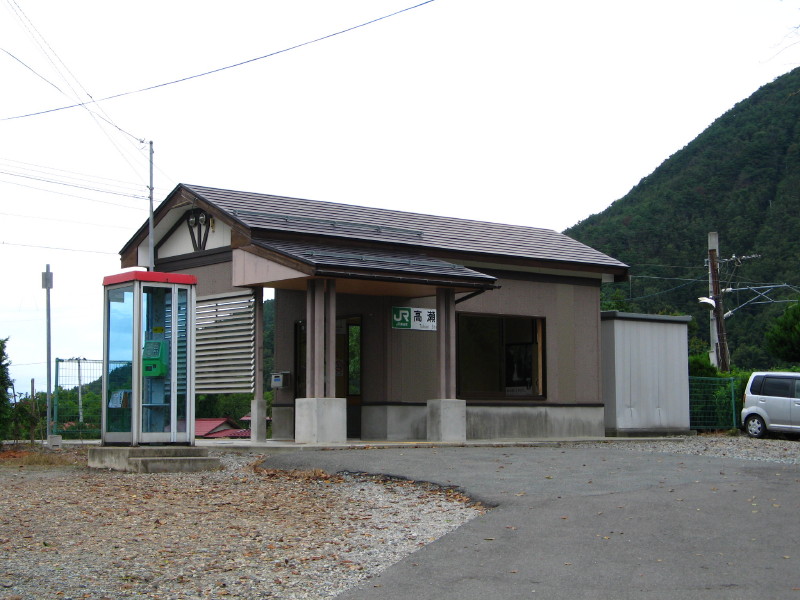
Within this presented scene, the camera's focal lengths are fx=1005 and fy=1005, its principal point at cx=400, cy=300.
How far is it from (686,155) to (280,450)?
46.7 meters

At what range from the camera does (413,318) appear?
64.6ft

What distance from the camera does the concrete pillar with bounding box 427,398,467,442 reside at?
728 inches

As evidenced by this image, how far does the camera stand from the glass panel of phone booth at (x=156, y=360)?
1426cm

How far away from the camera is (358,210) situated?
21703 millimetres

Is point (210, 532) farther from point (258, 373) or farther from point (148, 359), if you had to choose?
point (258, 373)

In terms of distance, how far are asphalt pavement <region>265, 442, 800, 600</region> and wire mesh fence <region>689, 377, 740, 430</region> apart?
12.8 meters

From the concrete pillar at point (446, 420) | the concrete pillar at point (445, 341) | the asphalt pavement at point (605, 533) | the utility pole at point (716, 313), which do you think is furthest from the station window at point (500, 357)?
the utility pole at point (716, 313)

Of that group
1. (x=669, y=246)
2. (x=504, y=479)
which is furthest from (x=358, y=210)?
(x=669, y=246)

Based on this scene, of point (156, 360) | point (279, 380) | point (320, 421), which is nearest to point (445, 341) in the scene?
point (320, 421)

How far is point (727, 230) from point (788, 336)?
14.6 metres

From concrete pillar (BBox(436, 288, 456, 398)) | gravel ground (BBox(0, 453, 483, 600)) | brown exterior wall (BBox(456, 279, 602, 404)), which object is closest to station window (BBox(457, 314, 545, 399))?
brown exterior wall (BBox(456, 279, 602, 404))

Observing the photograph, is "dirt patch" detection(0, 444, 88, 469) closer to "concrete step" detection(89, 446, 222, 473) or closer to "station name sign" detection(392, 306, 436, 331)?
"concrete step" detection(89, 446, 222, 473)

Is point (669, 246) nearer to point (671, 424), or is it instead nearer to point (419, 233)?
point (671, 424)

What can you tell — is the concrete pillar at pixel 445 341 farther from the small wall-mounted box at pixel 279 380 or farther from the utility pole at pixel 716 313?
the utility pole at pixel 716 313
